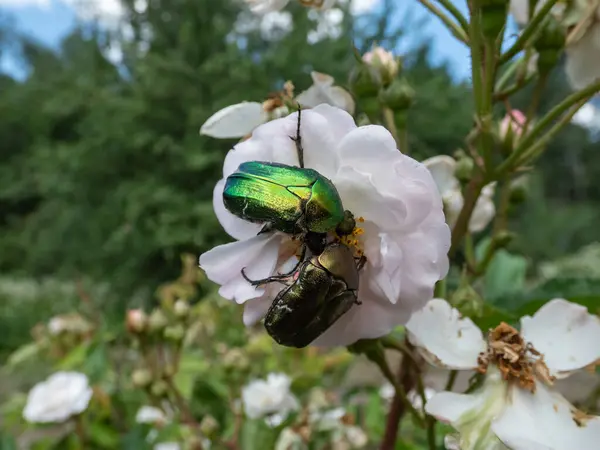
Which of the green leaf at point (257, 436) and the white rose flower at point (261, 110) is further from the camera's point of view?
the green leaf at point (257, 436)

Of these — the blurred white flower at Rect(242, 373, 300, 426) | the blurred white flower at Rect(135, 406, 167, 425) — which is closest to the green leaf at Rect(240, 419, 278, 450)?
the blurred white flower at Rect(242, 373, 300, 426)

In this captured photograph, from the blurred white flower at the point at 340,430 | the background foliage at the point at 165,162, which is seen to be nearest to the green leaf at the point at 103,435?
the blurred white flower at the point at 340,430

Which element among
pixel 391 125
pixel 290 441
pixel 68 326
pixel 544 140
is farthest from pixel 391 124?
pixel 68 326

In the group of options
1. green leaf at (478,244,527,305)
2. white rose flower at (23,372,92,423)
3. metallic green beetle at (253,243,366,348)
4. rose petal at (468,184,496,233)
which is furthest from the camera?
white rose flower at (23,372,92,423)

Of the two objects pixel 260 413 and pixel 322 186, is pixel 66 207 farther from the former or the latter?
pixel 322 186

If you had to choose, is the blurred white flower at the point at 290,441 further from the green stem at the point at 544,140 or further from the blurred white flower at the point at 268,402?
the green stem at the point at 544,140

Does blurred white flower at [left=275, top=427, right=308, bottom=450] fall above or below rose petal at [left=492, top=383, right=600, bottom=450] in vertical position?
below

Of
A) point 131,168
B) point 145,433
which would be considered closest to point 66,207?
point 131,168

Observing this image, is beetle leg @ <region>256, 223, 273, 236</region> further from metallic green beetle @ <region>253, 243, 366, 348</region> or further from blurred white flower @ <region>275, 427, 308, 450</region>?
blurred white flower @ <region>275, 427, 308, 450</region>
